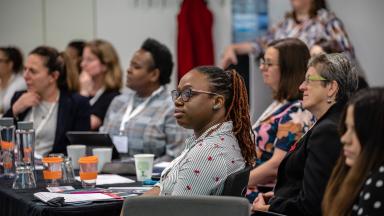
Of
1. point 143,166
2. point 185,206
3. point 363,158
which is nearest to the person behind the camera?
point 363,158

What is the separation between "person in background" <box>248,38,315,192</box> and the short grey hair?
608mm

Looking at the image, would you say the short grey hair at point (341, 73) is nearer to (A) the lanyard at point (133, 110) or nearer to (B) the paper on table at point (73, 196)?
(B) the paper on table at point (73, 196)

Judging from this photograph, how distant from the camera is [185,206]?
7.13ft

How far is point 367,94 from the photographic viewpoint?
203 centimetres

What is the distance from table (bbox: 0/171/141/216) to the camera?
2.60 m

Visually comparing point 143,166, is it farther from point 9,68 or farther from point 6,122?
point 9,68

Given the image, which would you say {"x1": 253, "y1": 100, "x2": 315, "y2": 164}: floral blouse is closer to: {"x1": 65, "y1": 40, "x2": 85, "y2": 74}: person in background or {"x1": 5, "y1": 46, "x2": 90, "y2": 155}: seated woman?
{"x1": 5, "y1": 46, "x2": 90, "y2": 155}: seated woman

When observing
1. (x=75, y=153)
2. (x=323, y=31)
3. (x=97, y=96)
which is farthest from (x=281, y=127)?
(x=97, y=96)

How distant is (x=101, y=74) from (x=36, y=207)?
2.80 meters

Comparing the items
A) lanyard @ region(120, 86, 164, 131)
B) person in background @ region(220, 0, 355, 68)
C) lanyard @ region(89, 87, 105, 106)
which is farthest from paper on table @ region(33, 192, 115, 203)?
person in background @ region(220, 0, 355, 68)

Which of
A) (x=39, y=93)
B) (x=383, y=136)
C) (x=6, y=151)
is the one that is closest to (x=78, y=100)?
(x=39, y=93)

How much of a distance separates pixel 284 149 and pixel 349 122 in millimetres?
1387

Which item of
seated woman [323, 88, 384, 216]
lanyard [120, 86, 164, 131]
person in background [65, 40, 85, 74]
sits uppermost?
seated woman [323, 88, 384, 216]

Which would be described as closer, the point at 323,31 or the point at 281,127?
the point at 281,127
